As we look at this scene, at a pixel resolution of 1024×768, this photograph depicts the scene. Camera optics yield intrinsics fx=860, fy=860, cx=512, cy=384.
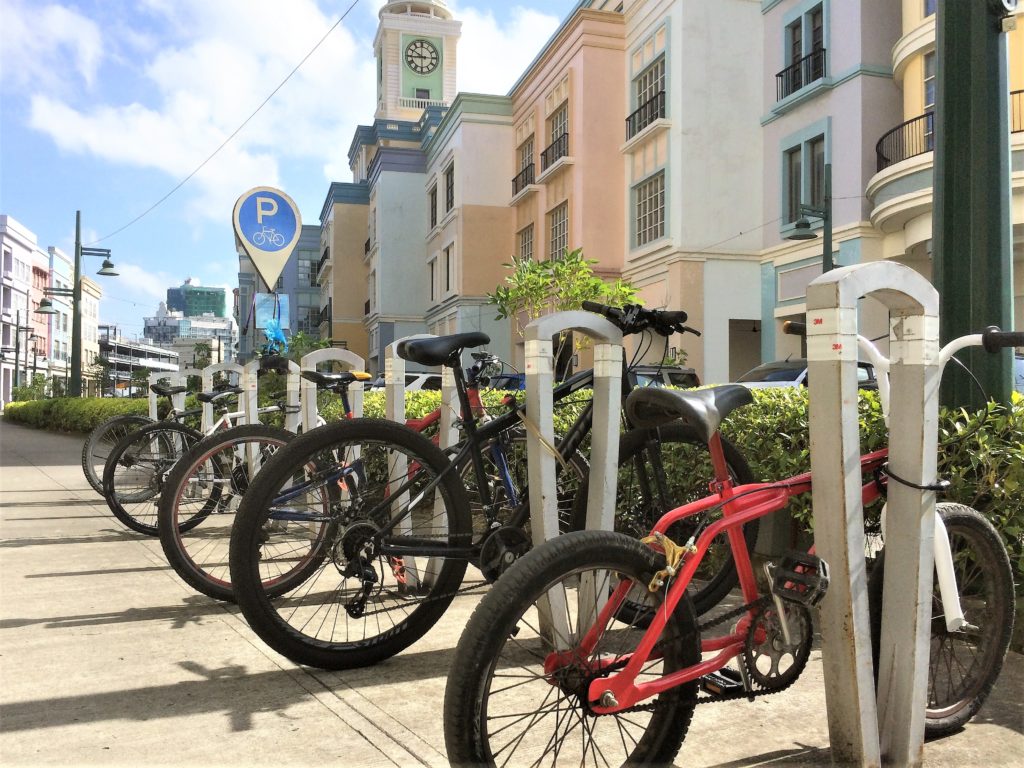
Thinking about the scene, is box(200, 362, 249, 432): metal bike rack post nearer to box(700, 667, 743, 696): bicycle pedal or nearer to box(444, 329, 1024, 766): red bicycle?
box(444, 329, 1024, 766): red bicycle

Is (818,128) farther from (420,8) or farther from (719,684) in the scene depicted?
(420,8)

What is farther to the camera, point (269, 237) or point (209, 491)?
point (269, 237)

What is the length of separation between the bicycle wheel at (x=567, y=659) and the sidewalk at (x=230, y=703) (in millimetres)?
266

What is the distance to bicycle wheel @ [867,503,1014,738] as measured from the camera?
8.95ft

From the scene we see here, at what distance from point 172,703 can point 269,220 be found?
6.37 metres

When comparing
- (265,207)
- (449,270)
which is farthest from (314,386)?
(449,270)

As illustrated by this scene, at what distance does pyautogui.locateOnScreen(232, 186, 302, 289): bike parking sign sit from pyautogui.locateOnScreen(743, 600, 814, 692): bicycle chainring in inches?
263

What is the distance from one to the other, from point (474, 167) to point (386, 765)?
29.3m

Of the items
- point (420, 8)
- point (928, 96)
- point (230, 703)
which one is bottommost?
point (230, 703)

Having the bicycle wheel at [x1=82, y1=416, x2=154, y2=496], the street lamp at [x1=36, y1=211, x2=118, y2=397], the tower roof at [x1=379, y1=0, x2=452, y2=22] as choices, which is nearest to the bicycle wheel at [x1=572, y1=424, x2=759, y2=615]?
the bicycle wheel at [x1=82, y1=416, x2=154, y2=496]

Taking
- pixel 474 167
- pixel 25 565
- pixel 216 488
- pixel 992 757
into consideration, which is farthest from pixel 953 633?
pixel 474 167

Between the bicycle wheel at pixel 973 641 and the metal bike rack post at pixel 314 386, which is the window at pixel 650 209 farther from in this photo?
the bicycle wheel at pixel 973 641

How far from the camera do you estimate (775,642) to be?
8.31 feet

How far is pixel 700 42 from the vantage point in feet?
66.9
